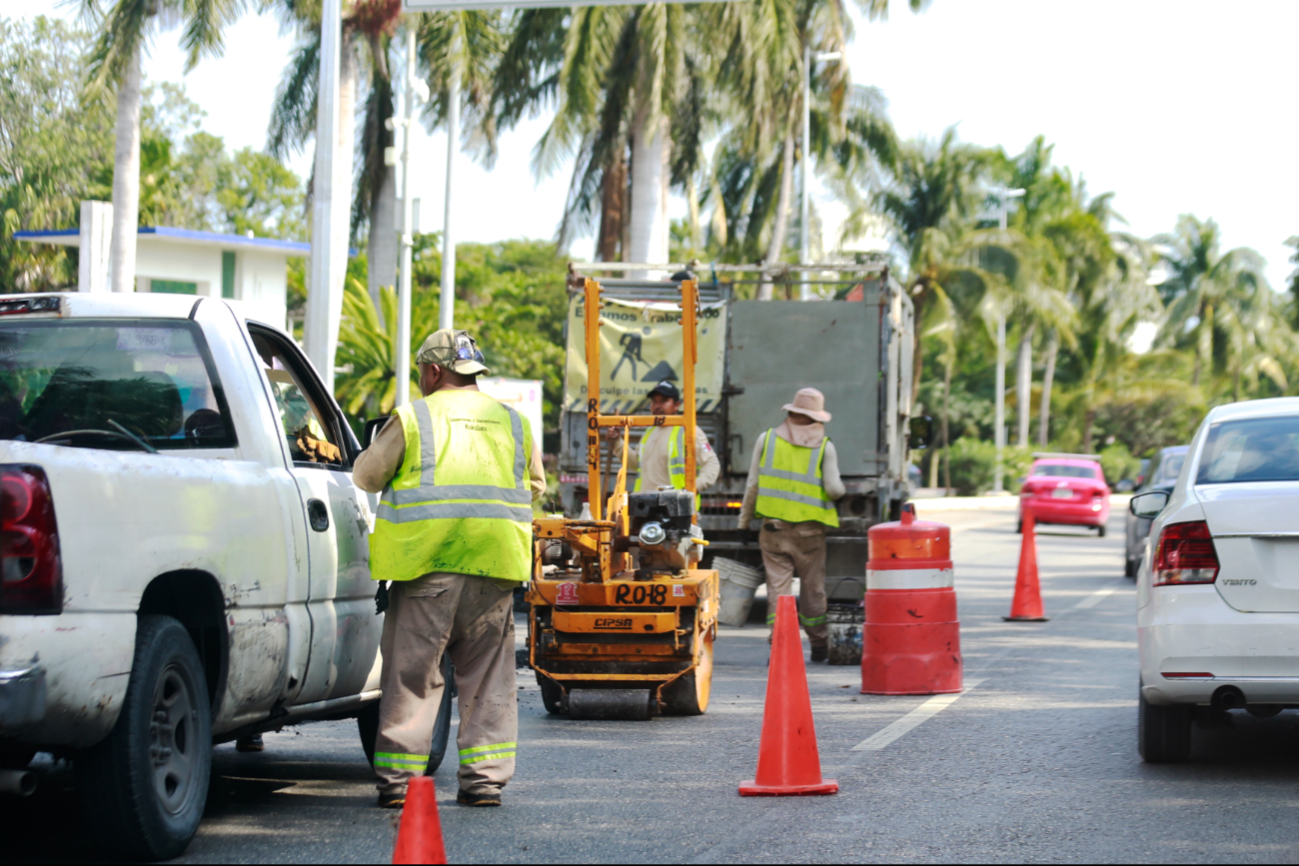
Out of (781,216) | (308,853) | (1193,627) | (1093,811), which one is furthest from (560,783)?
(781,216)

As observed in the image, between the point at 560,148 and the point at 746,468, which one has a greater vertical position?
the point at 560,148

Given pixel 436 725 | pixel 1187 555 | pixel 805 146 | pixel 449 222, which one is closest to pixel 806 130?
pixel 805 146

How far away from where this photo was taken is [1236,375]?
248 ft

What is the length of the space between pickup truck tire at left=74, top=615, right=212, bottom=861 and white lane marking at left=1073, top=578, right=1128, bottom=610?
12.3 meters

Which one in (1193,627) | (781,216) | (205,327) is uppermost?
(781,216)

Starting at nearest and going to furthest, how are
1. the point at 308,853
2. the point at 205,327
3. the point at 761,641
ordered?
the point at 308,853
the point at 205,327
the point at 761,641

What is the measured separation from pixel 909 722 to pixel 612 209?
2352 centimetres

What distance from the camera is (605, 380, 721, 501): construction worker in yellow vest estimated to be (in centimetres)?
1062

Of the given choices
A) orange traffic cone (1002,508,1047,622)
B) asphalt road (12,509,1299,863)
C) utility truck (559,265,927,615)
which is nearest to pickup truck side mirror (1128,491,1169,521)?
asphalt road (12,509,1299,863)

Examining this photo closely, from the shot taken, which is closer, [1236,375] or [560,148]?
[560,148]

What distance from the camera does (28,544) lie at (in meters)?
4.54

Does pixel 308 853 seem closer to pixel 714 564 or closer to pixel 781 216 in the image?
pixel 714 564

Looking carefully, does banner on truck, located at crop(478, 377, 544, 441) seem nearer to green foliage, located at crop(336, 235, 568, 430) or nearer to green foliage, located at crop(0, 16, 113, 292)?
green foliage, located at crop(336, 235, 568, 430)

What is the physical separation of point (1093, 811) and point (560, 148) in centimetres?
2364
